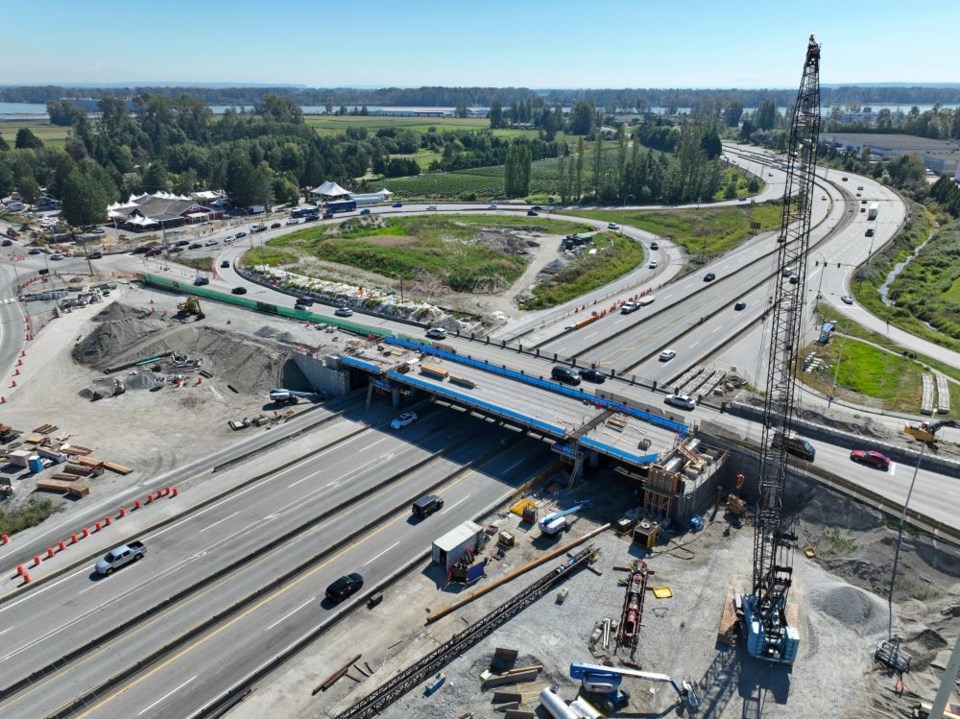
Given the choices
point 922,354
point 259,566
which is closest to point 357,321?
point 259,566

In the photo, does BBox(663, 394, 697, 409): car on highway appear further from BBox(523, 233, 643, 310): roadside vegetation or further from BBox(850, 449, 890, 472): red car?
BBox(523, 233, 643, 310): roadside vegetation

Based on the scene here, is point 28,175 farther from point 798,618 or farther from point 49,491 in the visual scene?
point 798,618

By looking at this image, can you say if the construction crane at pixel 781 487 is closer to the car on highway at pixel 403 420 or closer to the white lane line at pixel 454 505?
the white lane line at pixel 454 505

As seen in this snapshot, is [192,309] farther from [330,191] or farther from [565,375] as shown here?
[330,191]


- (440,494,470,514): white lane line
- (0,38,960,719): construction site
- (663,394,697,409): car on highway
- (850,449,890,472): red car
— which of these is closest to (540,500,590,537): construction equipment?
(0,38,960,719): construction site

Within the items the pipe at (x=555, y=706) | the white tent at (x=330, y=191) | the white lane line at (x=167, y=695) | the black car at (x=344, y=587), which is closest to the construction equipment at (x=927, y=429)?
the pipe at (x=555, y=706)

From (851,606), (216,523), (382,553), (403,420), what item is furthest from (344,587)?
(851,606)
